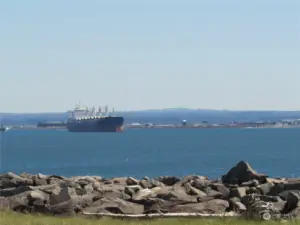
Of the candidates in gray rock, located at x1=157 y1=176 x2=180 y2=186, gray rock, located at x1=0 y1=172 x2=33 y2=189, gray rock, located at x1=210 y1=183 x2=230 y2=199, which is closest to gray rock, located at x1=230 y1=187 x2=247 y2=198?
gray rock, located at x1=210 y1=183 x2=230 y2=199

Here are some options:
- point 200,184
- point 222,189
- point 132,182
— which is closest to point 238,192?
point 222,189

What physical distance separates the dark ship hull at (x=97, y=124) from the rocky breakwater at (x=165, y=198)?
155m

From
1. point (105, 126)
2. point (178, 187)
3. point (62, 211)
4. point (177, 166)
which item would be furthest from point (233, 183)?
point (105, 126)

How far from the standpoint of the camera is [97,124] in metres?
177

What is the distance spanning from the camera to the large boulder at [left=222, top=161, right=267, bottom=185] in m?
23.0

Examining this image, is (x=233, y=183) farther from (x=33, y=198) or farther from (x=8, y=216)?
(x=8, y=216)

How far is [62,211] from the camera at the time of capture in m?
17.4

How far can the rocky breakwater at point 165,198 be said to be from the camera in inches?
665

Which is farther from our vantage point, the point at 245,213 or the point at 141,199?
the point at 141,199

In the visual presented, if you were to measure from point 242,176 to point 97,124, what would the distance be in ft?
507

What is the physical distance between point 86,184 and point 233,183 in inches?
167

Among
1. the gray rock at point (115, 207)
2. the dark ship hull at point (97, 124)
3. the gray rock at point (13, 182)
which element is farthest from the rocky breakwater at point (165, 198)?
the dark ship hull at point (97, 124)

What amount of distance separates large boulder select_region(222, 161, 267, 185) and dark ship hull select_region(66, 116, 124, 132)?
153m

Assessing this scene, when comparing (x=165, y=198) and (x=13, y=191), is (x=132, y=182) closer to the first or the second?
(x=13, y=191)
